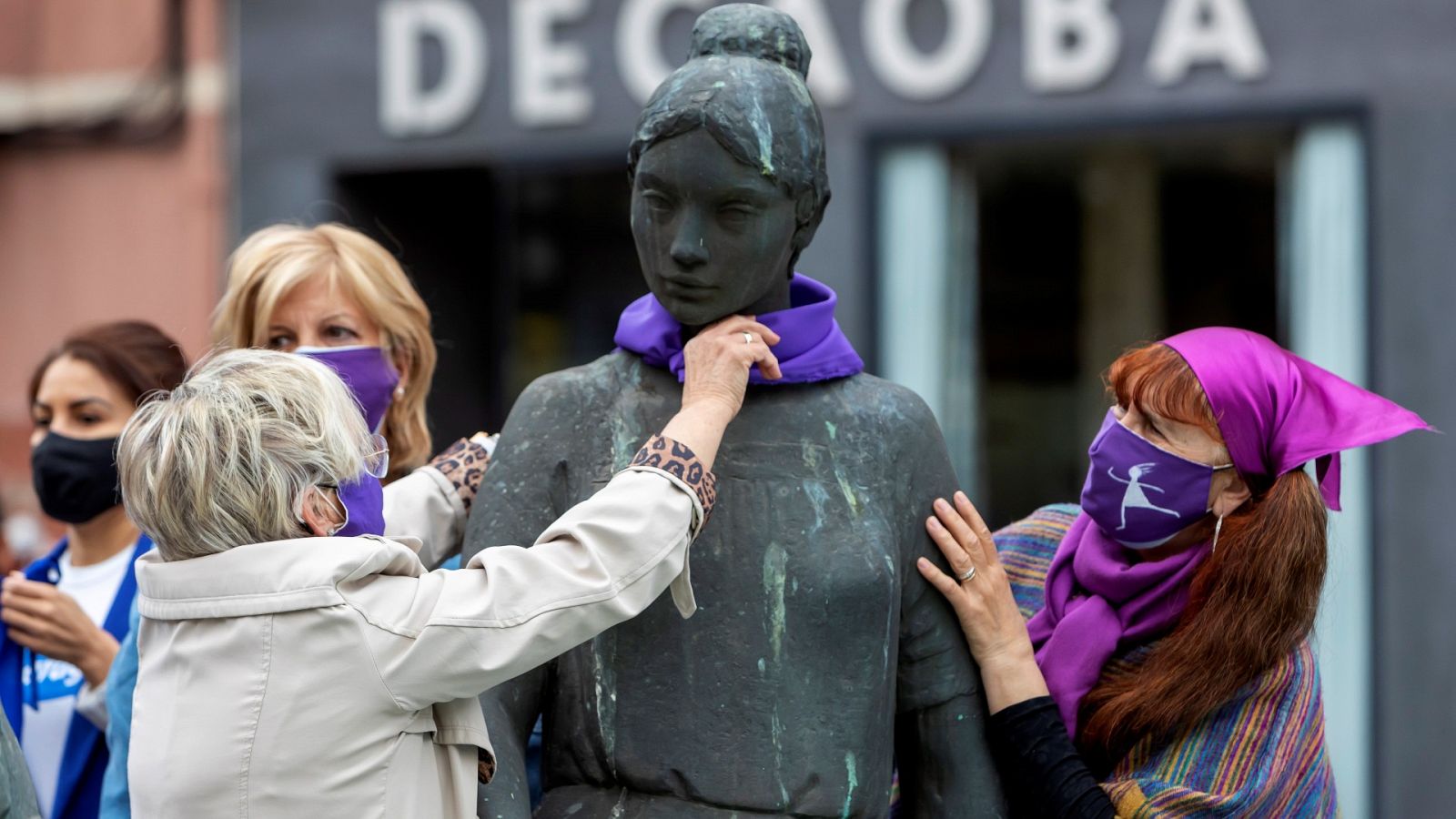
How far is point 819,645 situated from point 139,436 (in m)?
0.90

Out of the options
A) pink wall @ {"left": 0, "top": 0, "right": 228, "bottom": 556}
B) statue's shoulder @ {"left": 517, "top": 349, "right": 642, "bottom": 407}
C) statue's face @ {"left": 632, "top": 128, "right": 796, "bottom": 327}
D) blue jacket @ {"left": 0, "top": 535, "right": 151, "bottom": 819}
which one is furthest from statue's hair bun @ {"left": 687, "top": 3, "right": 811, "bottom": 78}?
pink wall @ {"left": 0, "top": 0, "right": 228, "bottom": 556}

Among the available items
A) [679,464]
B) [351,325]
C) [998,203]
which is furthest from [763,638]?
[998,203]

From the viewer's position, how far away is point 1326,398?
8.38ft

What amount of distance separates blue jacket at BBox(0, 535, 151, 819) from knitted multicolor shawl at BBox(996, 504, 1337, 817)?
6.08ft

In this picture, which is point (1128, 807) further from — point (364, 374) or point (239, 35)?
point (239, 35)

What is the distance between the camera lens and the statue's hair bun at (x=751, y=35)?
2334 millimetres

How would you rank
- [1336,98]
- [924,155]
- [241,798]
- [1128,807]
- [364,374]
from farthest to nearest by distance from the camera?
[924,155] < [1336,98] < [364,374] < [1128,807] < [241,798]

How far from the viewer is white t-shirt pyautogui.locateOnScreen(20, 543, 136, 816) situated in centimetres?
321

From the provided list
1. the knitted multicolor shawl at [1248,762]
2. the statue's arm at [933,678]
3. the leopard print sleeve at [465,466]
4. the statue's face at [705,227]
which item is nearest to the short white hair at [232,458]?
the statue's face at [705,227]

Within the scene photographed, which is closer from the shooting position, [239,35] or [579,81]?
[579,81]

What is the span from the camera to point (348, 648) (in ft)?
6.61

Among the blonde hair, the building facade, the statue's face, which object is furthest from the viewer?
the building facade

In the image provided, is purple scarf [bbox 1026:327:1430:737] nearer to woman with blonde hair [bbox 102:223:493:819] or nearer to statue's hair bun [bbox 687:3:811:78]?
statue's hair bun [bbox 687:3:811:78]

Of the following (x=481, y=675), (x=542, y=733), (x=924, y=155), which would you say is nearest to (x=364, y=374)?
(x=542, y=733)
